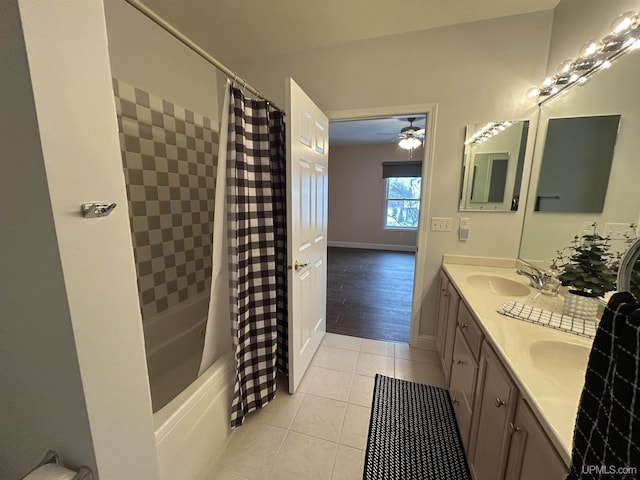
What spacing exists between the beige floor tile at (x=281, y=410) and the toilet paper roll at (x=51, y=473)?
106 centimetres

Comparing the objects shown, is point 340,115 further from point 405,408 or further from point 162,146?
point 405,408

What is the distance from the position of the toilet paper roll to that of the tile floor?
0.82 m

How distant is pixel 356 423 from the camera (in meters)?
1.55

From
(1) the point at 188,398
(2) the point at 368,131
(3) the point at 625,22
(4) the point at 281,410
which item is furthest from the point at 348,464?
(2) the point at 368,131

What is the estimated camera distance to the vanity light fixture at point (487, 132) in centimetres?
186

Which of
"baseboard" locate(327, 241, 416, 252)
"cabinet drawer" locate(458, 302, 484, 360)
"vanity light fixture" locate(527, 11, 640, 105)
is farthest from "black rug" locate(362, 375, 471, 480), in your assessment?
"baseboard" locate(327, 241, 416, 252)

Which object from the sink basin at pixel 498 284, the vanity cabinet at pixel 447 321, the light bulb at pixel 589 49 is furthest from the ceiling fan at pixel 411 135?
the sink basin at pixel 498 284

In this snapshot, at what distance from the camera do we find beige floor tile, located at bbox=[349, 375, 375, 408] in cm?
171

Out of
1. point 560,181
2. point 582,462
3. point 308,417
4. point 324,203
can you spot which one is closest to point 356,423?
point 308,417

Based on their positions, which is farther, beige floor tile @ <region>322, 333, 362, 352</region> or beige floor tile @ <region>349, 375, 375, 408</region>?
beige floor tile @ <region>322, 333, 362, 352</region>

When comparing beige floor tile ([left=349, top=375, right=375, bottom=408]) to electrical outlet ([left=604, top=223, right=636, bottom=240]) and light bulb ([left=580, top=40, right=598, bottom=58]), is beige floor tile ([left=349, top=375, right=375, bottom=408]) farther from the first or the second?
light bulb ([left=580, top=40, right=598, bottom=58])

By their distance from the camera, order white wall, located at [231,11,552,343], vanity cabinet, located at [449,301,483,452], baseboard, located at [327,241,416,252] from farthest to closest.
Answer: baseboard, located at [327,241,416,252] < white wall, located at [231,11,552,343] < vanity cabinet, located at [449,301,483,452]

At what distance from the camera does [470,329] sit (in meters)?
1.30

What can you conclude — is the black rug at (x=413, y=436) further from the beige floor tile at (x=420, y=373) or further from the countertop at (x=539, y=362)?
the countertop at (x=539, y=362)
